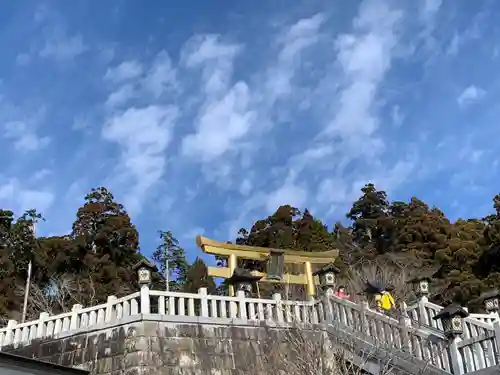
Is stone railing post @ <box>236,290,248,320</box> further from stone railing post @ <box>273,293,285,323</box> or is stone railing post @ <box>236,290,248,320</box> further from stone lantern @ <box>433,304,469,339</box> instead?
stone lantern @ <box>433,304,469,339</box>

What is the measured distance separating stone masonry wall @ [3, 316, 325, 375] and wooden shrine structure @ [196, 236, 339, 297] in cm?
546

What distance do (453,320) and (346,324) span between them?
8.47ft

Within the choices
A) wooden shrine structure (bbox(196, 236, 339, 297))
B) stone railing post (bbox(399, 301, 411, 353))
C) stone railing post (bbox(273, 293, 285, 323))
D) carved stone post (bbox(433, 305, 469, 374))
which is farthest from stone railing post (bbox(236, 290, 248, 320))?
wooden shrine structure (bbox(196, 236, 339, 297))

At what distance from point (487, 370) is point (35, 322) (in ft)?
30.1

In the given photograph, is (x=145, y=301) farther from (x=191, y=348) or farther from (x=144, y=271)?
(x=191, y=348)

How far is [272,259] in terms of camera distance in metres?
19.2

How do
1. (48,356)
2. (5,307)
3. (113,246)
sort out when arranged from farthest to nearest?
(113,246), (5,307), (48,356)

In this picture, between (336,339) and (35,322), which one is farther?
(35,322)

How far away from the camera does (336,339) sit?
11.6m

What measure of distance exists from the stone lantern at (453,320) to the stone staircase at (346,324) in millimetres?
109

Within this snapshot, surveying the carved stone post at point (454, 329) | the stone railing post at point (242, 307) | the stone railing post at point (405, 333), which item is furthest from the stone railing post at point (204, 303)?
the carved stone post at point (454, 329)

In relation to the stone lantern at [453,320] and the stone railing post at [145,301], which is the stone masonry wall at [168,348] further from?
the stone lantern at [453,320]

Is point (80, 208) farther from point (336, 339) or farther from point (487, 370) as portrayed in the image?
point (487, 370)

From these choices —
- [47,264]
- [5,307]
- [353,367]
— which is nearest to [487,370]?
[353,367]
